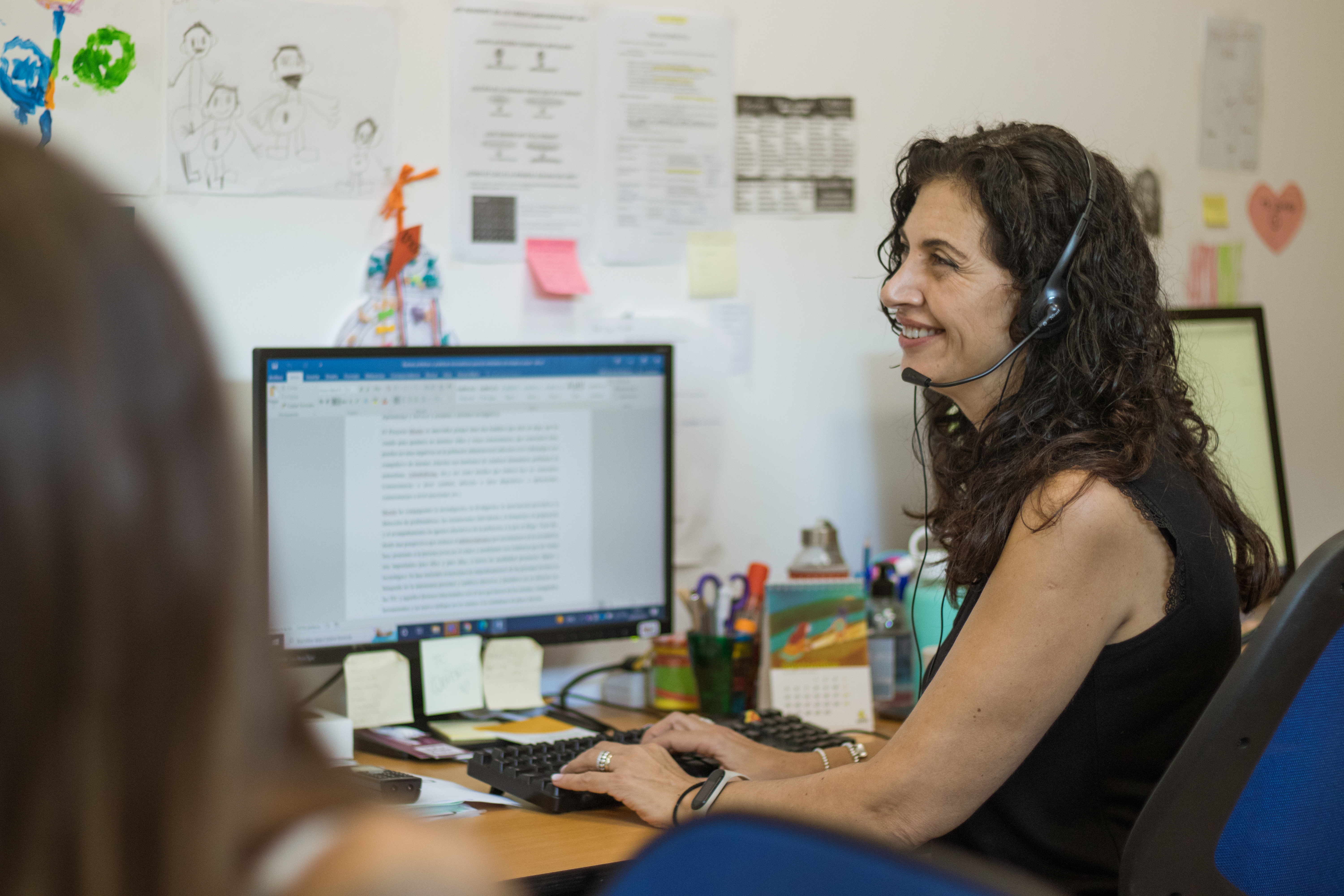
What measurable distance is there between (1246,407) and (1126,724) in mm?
1332

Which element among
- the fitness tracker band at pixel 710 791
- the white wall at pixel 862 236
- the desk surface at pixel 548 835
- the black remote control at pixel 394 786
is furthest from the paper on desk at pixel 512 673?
the fitness tracker band at pixel 710 791

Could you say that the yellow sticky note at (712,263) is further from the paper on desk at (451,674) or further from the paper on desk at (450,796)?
the paper on desk at (450,796)

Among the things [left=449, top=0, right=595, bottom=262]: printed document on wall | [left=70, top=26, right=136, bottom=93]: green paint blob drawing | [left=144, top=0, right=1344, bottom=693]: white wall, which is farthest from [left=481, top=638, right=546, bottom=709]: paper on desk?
[left=70, top=26, right=136, bottom=93]: green paint blob drawing

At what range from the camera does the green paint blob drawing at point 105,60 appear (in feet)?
4.80

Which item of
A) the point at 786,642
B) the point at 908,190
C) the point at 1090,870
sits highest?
the point at 908,190

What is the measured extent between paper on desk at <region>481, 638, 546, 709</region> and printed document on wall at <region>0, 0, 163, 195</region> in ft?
2.43

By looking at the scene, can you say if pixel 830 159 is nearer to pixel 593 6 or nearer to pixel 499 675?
pixel 593 6

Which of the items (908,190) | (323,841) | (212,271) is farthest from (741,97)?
(323,841)

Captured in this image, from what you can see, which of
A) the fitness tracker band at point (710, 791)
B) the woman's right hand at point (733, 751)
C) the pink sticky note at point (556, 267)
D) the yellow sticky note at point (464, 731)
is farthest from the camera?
the pink sticky note at point (556, 267)

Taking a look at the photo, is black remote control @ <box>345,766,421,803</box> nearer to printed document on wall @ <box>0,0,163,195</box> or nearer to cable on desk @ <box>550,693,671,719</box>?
cable on desk @ <box>550,693,671,719</box>

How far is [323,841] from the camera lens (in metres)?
0.44

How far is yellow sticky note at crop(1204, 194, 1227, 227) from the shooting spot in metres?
2.32

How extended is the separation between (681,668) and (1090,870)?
67cm

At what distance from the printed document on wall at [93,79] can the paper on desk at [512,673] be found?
741 millimetres
